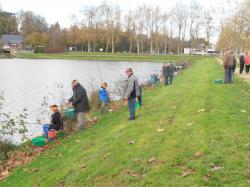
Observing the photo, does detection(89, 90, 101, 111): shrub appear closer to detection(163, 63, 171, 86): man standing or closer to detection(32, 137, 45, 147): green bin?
detection(163, 63, 171, 86): man standing

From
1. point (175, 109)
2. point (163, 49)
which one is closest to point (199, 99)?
point (175, 109)

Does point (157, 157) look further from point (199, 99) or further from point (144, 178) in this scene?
point (199, 99)

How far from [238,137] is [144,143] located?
243 centimetres

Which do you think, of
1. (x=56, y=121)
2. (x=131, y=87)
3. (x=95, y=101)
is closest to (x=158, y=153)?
(x=131, y=87)

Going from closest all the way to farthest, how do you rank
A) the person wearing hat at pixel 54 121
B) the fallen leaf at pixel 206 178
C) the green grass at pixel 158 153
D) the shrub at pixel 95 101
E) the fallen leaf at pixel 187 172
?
the fallen leaf at pixel 206 178
the fallen leaf at pixel 187 172
the green grass at pixel 158 153
the person wearing hat at pixel 54 121
the shrub at pixel 95 101

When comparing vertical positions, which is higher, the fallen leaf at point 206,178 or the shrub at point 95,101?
the fallen leaf at point 206,178

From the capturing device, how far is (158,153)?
31.8 feet

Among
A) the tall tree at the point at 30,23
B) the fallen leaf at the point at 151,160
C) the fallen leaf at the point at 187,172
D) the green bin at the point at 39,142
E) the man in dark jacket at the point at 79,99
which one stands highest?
the tall tree at the point at 30,23

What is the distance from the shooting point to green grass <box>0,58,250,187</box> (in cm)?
819

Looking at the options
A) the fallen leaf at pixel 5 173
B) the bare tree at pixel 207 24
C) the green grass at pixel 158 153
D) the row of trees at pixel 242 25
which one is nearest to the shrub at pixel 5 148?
the fallen leaf at pixel 5 173

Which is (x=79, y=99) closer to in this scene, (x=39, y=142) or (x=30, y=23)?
(x=39, y=142)

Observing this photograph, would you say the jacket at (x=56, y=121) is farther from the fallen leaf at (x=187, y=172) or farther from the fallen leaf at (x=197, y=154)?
the fallen leaf at (x=187, y=172)

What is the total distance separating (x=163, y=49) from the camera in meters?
136

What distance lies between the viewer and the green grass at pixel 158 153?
8.19 meters
